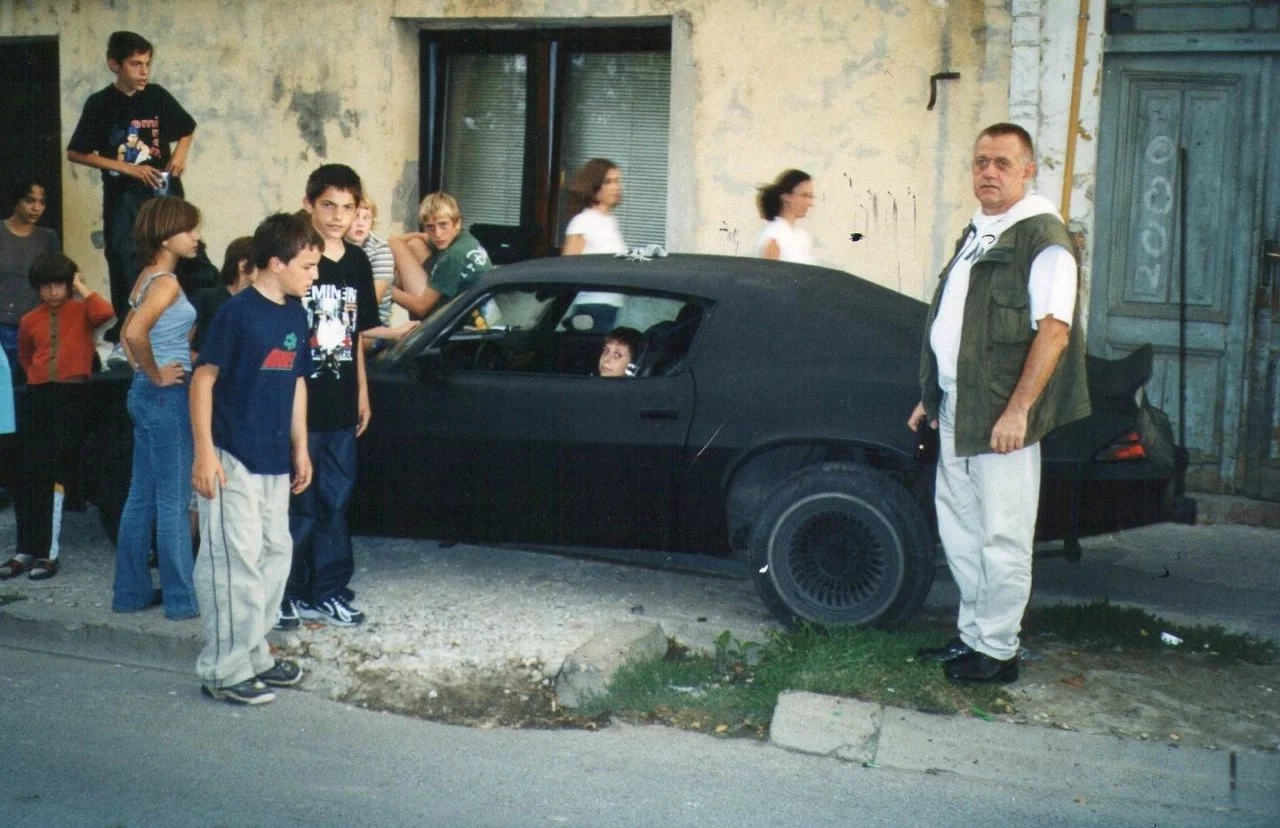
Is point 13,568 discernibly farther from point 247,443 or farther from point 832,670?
point 832,670

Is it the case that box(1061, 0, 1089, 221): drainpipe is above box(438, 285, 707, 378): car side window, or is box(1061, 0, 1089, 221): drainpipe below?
above

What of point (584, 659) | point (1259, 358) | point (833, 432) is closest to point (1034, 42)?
point (1259, 358)

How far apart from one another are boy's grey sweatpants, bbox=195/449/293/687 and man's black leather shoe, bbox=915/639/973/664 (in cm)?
227

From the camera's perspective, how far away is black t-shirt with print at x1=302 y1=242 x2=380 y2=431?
19.7 ft

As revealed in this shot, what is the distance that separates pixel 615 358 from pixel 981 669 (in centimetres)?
203

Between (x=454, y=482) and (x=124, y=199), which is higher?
(x=124, y=199)

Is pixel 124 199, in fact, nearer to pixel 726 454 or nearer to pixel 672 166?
pixel 672 166

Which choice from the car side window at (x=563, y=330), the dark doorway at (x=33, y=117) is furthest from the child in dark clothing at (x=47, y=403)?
the dark doorway at (x=33, y=117)

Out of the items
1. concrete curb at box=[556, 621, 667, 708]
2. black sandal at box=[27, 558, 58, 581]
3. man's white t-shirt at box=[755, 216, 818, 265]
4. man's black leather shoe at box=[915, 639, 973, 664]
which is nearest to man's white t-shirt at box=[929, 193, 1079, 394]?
man's black leather shoe at box=[915, 639, 973, 664]

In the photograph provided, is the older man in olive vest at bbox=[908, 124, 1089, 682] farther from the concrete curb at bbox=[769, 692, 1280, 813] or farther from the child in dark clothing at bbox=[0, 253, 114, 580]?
the child in dark clothing at bbox=[0, 253, 114, 580]

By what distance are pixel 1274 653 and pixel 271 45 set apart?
7.89 metres

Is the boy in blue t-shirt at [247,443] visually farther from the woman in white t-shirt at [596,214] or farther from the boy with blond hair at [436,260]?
the woman in white t-shirt at [596,214]

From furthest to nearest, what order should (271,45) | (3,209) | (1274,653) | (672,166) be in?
(3,209), (271,45), (672,166), (1274,653)

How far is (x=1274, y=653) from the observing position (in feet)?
19.7
